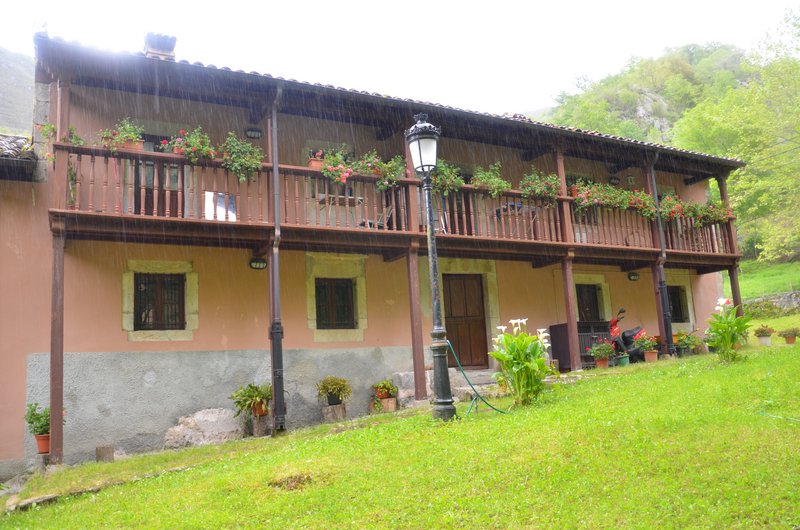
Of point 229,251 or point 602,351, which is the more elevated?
point 229,251

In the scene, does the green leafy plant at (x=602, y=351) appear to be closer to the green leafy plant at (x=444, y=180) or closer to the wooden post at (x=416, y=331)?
the wooden post at (x=416, y=331)

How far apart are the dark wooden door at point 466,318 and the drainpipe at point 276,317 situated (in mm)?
4577

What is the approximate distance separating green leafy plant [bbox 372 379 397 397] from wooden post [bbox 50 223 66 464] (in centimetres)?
485

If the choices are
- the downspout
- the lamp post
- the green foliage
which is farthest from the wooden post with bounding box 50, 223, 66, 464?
the downspout

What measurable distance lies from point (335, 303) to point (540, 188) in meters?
4.32

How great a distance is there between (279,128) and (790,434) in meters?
8.96

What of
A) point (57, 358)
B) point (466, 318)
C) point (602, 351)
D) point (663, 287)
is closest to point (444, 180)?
point (466, 318)

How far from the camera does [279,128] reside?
1159 cm

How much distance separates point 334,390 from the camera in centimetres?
1045

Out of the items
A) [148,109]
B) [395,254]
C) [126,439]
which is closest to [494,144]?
[395,254]

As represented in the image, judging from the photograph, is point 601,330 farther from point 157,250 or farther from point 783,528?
point 783,528

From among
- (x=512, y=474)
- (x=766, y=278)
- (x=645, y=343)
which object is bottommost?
(x=512, y=474)

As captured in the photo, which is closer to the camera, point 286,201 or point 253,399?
point 253,399

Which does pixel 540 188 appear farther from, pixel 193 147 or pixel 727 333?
pixel 193 147
